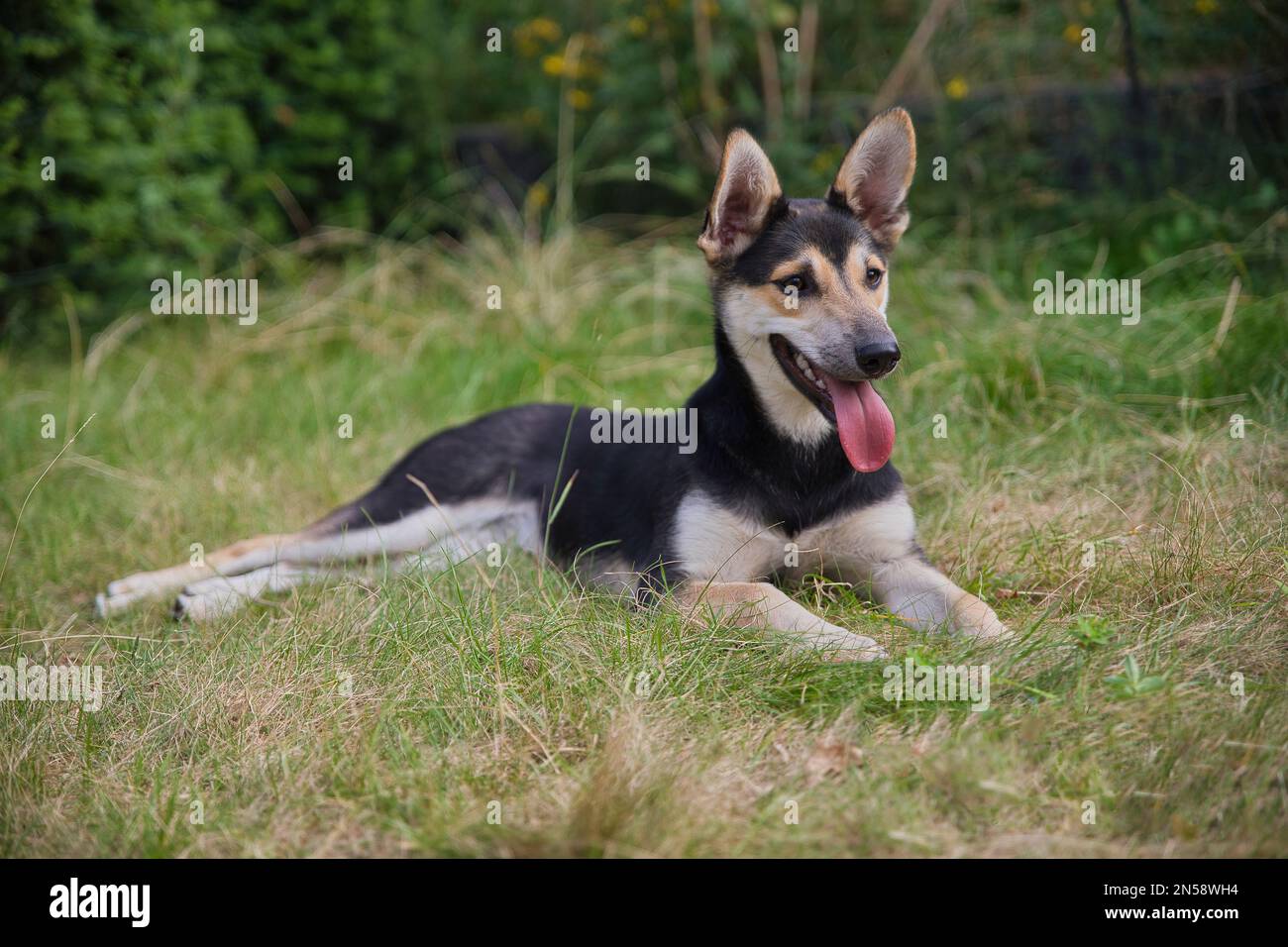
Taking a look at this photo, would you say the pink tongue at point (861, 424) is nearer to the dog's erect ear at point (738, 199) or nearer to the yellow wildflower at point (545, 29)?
the dog's erect ear at point (738, 199)

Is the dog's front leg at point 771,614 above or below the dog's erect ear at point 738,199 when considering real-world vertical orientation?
below

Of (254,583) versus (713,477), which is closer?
(713,477)

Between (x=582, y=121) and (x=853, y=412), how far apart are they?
5.71 meters

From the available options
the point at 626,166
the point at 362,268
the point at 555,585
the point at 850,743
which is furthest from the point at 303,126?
the point at 850,743

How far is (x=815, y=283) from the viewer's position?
148 inches

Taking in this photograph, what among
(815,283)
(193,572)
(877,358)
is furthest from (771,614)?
(193,572)

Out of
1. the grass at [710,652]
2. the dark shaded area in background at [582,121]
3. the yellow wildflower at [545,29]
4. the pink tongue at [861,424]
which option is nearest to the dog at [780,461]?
the pink tongue at [861,424]

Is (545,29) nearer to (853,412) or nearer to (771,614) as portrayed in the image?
(853,412)

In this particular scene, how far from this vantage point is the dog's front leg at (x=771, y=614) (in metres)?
3.24

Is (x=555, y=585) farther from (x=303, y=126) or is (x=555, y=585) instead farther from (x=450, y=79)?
(x=450, y=79)

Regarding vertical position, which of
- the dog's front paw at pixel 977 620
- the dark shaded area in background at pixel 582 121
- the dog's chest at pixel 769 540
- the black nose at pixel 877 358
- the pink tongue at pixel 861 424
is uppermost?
the dark shaded area in background at pixel 582 121

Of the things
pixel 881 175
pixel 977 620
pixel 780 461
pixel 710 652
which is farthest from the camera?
pixel 881 175

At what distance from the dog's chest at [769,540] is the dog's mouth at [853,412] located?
227 millimetres

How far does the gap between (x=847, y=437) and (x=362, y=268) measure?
5065mm
